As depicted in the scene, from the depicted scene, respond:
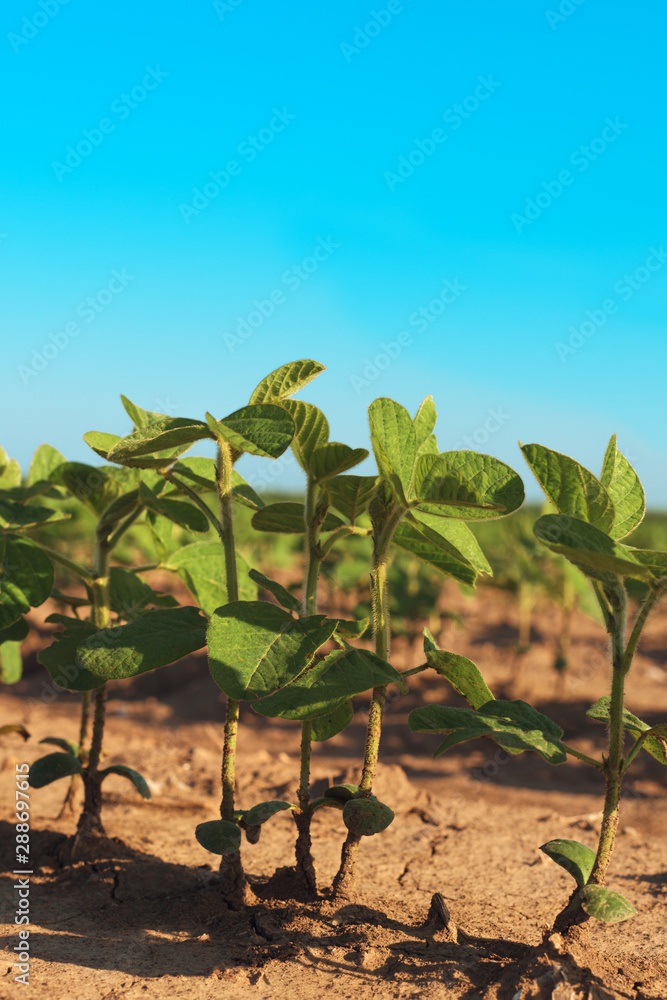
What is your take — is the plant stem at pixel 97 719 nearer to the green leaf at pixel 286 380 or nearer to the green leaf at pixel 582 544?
the green leaf at pixel 286 380

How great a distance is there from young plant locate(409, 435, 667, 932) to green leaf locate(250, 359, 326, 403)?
21.2 inches

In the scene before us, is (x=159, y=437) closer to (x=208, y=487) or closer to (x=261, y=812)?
(x=208, y=487)

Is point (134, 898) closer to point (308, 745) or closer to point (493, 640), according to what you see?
point (308, 745)

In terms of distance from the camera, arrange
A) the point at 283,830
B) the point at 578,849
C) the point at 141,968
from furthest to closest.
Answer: the point at 283,830
the point at 141,968
the point at 578,849

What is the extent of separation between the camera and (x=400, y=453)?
61.1 inches

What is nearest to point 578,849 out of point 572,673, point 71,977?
point 71,977

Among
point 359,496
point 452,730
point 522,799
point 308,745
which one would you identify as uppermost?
point 359,496

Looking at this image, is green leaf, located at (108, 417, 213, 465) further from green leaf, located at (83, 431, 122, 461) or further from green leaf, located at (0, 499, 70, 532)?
green leaf, located at (0, 499, 70, 532)

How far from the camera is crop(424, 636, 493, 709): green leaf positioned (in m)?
1.64

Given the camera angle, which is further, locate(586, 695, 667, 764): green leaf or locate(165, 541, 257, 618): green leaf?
locate(165, 541, 257, 618): green leaf

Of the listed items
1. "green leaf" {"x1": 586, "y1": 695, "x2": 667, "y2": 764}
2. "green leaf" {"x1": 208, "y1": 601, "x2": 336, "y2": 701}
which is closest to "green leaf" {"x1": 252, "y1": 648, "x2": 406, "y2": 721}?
"green leaf" {"x1": 208, "y1": 601, "x2": 336, "y2": 701}

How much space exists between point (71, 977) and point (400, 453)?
146 cm

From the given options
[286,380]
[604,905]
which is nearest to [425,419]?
[286,380]

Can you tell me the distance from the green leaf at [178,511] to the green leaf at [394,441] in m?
0.70
